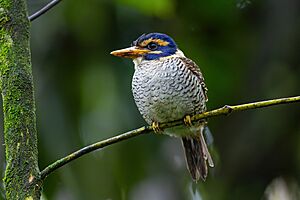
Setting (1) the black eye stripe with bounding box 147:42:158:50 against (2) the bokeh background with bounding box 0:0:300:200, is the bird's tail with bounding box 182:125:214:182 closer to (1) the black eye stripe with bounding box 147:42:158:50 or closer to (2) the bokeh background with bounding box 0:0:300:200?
(1) the black eye stripe with bounding box 147:42:158:50

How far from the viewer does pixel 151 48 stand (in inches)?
131

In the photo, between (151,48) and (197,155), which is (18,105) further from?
(197,155)

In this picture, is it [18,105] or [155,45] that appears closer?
[18,105]

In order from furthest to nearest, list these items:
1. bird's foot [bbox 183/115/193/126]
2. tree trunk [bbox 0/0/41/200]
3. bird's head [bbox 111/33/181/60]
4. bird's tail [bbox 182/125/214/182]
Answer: bird's tail [bbox 182/125/214/182], bird's head [bbox 111/33/181/60], bird's foot [bbox 183/115/193/126], tree trunk [bbox 0/0/41/200]

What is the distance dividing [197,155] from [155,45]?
0.60 metres

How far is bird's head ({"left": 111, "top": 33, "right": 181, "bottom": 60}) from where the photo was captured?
328 cm

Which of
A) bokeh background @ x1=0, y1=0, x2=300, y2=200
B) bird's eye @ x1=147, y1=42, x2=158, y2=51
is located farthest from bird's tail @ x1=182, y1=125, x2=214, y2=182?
bokeh background @ x1=0, y1=0, x2=300, y2=200

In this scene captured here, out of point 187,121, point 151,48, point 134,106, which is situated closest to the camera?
point 187,121

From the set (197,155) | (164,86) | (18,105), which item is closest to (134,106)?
(197,155)

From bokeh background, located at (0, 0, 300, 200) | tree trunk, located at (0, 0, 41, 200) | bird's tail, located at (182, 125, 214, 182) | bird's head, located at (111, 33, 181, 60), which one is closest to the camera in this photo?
tree trunk, located at (0, 0, 41, 200)

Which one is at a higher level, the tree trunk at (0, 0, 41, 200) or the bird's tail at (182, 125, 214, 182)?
the tree trunk at (0, 0, 41, 200)

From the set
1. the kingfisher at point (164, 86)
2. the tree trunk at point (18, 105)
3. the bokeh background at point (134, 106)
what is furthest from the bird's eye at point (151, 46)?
the tree trunk at point (18, 105)

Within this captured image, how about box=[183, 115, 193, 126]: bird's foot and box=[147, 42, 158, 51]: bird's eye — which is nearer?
box=[183, 115, 193, 126]: bird's foot

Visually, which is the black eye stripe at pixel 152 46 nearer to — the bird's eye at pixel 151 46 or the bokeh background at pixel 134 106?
the bird's eye at pixel 151 46
